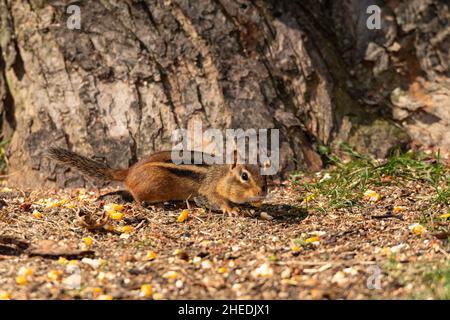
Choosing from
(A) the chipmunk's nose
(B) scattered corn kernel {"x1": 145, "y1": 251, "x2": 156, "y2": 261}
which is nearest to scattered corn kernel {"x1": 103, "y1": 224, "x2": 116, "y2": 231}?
(B) scattered corn kernel {"x1": 145, "y1": 251, "x2": 156, "y2": 261}

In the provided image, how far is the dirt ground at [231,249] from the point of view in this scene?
4.03m

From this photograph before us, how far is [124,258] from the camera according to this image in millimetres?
4527

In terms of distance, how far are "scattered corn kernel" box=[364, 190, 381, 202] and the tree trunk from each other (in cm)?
85

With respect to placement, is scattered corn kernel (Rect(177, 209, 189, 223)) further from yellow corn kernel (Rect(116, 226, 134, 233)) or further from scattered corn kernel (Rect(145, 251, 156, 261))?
scattered corn kernel (Rect(145, 251, 156, 261))

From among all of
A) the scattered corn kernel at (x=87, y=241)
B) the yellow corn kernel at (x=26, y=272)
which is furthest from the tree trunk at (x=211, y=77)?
the yellow corn kernel at (x=26, y=272)

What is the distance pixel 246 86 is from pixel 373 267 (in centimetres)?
272

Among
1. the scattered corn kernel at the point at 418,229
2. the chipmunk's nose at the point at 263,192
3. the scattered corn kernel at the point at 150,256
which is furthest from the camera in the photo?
the chipmunk's nose at the point at 263,192

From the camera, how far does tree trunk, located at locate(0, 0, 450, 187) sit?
6.43 m

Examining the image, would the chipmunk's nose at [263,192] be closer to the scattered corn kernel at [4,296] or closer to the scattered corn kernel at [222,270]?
the scattered corn kernel at [222,270]

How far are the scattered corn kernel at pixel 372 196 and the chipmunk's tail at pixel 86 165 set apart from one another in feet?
6.71

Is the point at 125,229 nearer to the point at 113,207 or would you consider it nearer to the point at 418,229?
the point at 113,207
